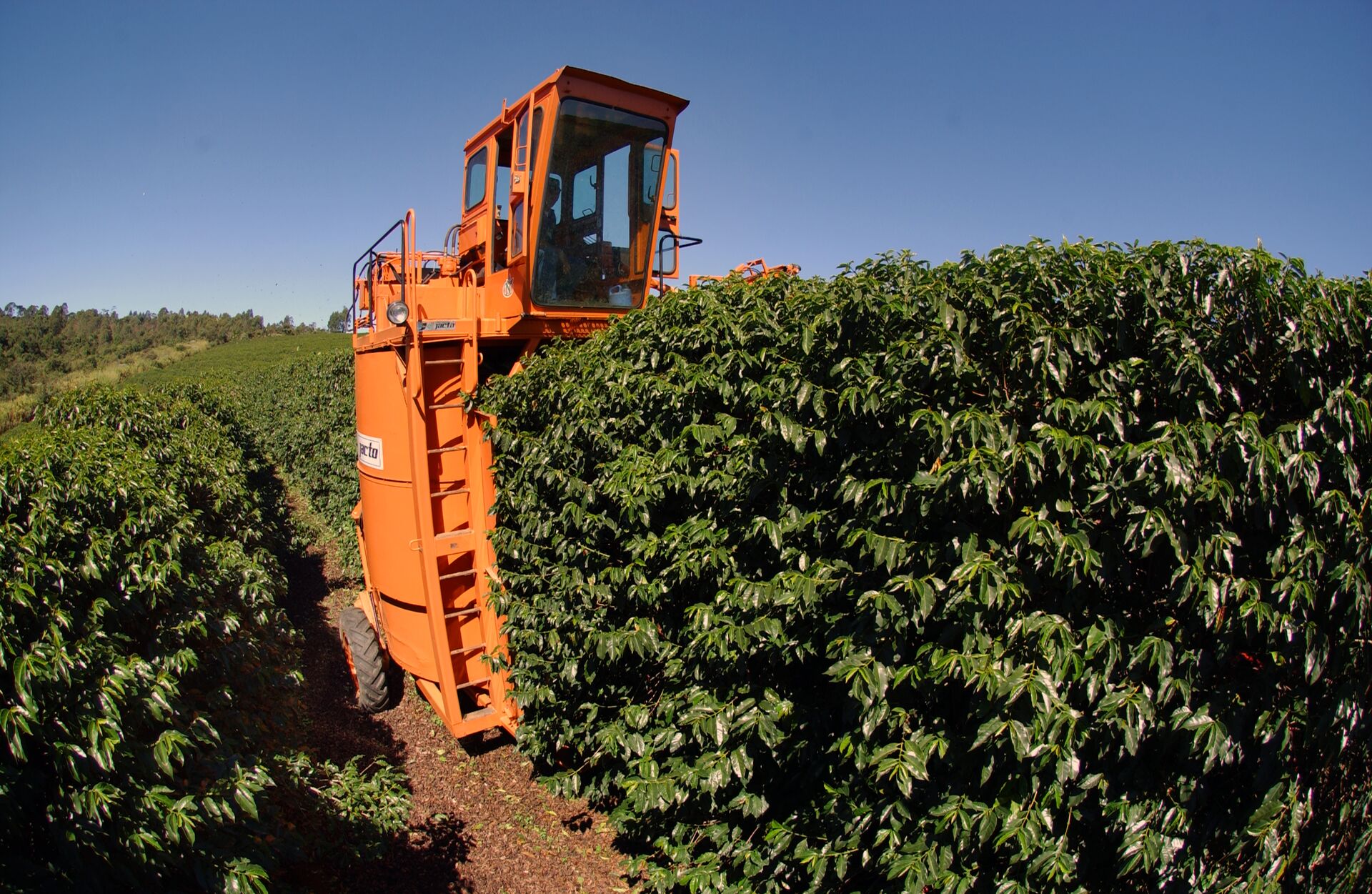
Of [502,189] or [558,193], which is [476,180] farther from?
[558,193]

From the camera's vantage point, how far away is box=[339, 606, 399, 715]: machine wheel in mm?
6344

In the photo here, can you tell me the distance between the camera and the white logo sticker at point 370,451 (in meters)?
5.90

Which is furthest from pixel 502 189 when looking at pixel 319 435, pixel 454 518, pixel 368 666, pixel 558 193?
pixel 319 435

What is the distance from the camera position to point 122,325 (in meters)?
52.4

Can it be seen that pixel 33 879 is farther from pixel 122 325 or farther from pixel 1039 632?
pixel 122 325

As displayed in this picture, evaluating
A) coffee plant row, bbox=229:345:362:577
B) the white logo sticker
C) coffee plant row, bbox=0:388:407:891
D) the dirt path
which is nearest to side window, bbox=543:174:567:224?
the white logo sticker

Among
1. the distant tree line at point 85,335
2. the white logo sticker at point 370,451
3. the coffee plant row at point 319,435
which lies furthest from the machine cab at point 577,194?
the distant tree line at point 85,335

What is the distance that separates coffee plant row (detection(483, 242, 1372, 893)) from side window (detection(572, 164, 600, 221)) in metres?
2.47

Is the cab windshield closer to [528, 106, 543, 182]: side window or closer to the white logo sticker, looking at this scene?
[528, 106, 543, 182]: side window

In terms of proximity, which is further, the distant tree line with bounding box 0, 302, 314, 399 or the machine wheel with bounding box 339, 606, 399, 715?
the distant tree line with bounding box 0, 302, 314, 399

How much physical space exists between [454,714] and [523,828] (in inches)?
39.9

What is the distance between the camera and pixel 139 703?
3.00 meters

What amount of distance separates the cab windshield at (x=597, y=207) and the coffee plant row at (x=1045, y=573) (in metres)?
2.32

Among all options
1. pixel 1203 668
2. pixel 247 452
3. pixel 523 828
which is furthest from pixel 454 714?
pixel 247 452
